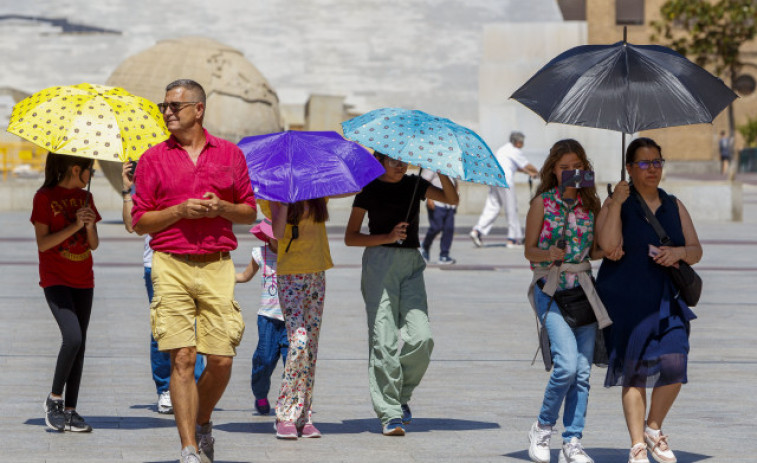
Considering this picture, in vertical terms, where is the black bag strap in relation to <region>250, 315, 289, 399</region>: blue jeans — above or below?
above

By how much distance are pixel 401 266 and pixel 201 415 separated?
155cm

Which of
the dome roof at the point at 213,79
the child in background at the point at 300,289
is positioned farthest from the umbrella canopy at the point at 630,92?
the dome roof at the point at 213,79

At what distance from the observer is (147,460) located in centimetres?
689

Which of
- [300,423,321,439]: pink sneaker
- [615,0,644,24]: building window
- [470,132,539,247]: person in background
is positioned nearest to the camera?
[300,423,321,439]: pink sneaker

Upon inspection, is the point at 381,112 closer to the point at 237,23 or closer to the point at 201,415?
the point at 201,415

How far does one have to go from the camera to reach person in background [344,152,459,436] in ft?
25.6

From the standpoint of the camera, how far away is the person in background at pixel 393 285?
7.79m

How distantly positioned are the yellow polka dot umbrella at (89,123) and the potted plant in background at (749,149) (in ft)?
185

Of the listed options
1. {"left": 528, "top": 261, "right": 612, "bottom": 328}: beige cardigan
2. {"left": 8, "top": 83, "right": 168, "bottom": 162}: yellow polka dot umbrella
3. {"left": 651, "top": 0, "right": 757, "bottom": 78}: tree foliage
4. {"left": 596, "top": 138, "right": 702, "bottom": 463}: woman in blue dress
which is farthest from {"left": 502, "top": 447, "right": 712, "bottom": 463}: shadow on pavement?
{"left": 651, "top": 0, "right": 757, "bottom": 78}: tree foliage

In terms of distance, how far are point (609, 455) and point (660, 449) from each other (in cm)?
35

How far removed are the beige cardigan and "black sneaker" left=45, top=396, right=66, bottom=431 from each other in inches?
98.7

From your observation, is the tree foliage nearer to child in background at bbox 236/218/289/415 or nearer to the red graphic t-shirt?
child in background at bbox 236/218/289/415

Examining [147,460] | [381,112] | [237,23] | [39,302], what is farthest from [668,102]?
[237,23]

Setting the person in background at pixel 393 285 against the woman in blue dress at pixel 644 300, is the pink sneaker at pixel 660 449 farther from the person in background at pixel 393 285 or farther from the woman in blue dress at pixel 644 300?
the person in background at pixel 393 285
